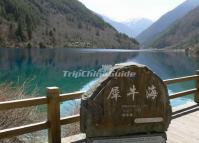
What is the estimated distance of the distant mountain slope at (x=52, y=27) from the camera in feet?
327

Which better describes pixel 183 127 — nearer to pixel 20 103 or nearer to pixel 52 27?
pixel 20 103

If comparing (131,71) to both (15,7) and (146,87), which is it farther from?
(15,7)

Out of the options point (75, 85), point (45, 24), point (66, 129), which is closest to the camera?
point (66, 129)

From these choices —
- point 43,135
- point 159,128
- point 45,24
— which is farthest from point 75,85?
point 45,24

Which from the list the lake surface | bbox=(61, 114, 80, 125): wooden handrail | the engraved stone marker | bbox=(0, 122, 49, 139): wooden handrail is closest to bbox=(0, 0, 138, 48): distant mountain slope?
the lake surface

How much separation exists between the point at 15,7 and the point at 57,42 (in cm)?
1835

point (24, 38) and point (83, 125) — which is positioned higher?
point (24, 38)

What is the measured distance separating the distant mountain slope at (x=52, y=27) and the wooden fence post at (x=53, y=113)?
8736cm

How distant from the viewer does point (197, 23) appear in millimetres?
198625

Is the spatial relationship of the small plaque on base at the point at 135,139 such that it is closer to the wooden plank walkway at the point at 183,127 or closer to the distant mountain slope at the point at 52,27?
the wooden plank walkway at the point at 183,127

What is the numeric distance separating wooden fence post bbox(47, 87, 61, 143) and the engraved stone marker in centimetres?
78

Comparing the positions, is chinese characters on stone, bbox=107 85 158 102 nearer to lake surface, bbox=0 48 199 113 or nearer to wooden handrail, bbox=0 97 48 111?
wooden handrail, bbox=0 97 48 111

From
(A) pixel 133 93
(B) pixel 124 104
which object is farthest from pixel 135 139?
(A) pixel 133 93

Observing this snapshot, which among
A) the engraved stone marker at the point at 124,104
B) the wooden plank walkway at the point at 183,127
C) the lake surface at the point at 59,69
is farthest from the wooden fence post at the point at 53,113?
the lake surface at the point at 59,69
